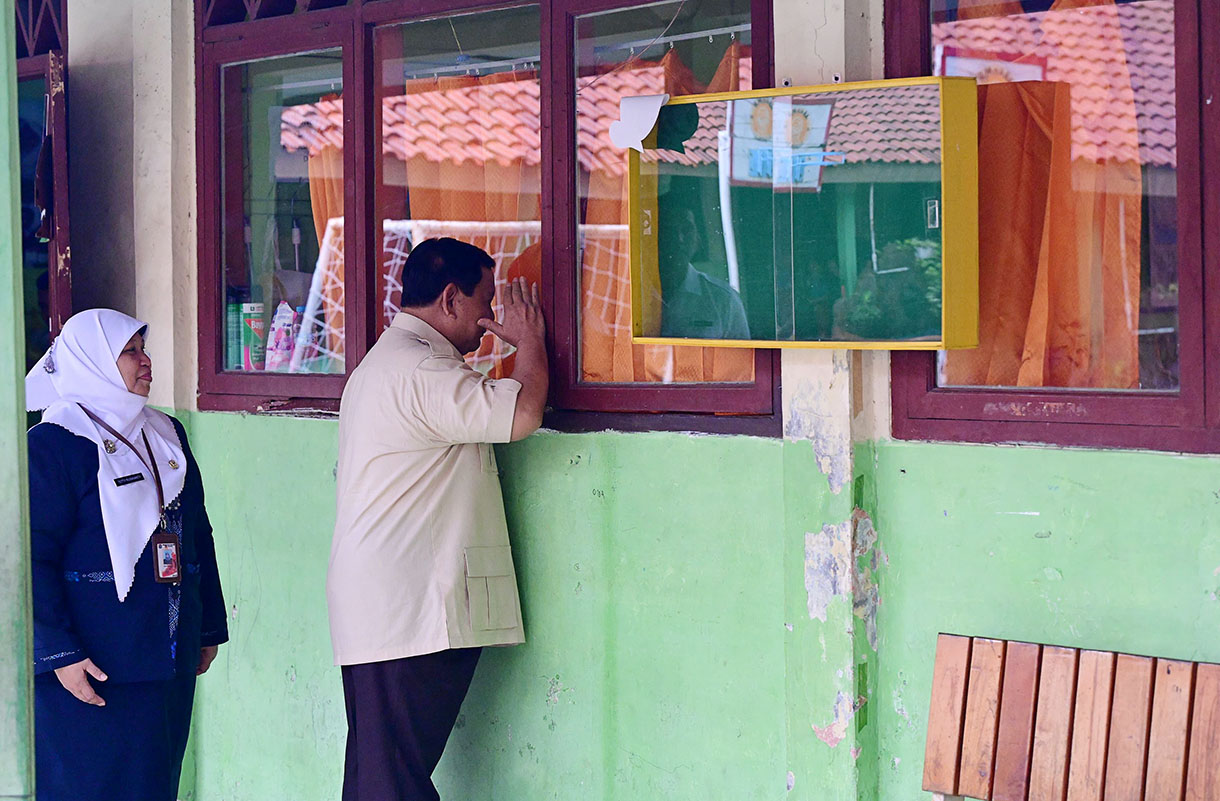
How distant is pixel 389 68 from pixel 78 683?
6.39 feet

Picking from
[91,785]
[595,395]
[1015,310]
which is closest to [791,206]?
[1015,310]

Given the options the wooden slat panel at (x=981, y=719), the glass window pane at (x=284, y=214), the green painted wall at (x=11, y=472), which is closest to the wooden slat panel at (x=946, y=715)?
the wooden slat panel at (x=981, y=719)

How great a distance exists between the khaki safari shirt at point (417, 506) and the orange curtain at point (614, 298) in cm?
36

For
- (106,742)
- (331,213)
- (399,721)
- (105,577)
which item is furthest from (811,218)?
(106,742)

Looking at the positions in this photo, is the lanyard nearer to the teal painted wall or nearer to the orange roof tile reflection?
the teal painted wall

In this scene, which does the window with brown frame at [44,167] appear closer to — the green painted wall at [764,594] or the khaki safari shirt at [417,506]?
the green painted wall at [764,594]

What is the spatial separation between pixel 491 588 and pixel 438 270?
836mm

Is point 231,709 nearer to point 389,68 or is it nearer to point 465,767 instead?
point 465,767

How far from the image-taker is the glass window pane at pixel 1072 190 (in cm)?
249

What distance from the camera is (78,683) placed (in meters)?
2.88

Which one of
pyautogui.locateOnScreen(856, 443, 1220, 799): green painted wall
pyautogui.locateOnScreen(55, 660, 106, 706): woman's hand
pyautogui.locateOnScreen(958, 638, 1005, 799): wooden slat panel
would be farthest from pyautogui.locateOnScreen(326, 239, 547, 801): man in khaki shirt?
pyautogui.locateOnScreen(958, 638, 1005, 799): wooden slat panel

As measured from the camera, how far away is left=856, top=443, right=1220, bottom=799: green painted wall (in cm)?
239

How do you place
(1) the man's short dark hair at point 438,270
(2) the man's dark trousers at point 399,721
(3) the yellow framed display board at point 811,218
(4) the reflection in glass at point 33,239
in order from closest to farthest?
(3) the yellow framed display board at point 811,218 < (2) the man's dark trousers at point 399,721 < (1) the man's short dark hair at point 438,270 < (4) the reflection in glass at point 33,239

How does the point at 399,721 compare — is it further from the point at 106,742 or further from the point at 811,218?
the point at 811,218
